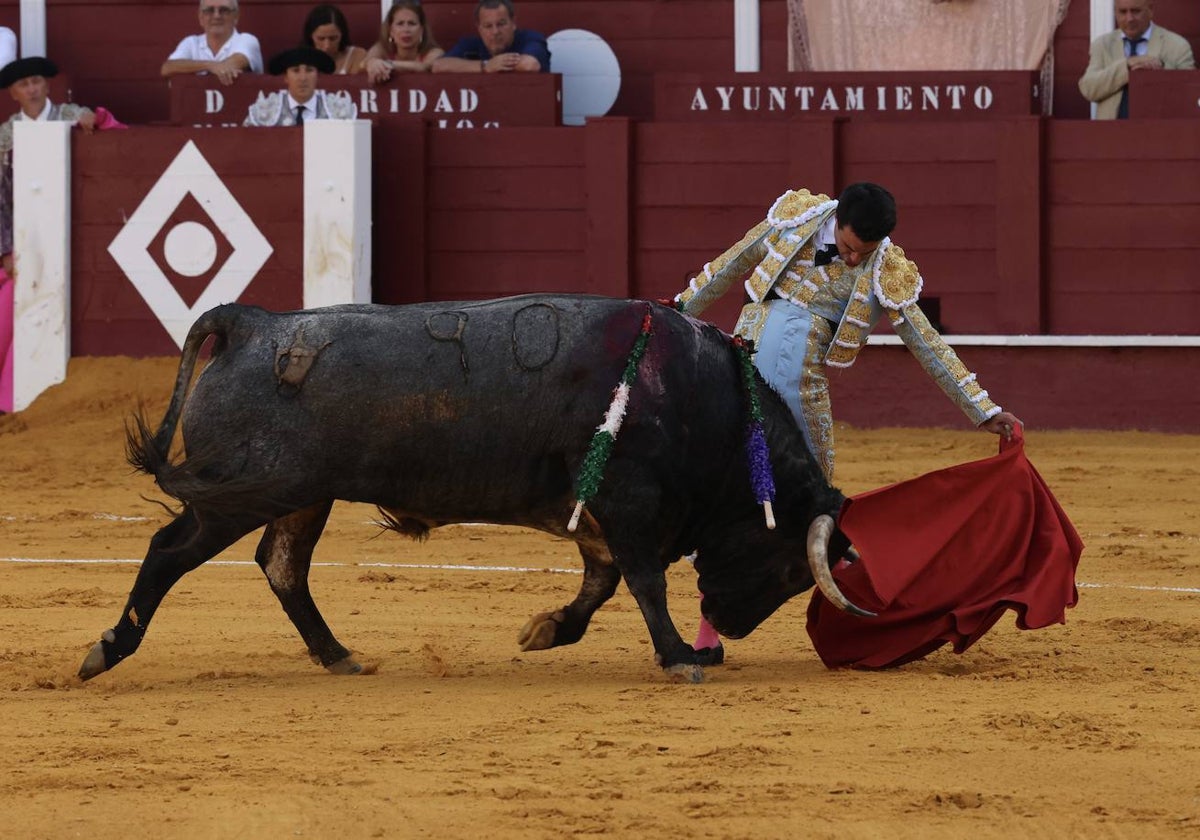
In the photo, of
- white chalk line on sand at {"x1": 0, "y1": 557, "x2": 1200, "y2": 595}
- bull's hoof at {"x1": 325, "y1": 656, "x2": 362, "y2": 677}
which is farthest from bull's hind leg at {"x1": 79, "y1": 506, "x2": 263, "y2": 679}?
white chalk line on sand at {"x1": 0, "y1": 557, "x2": 1200, "y2": 595}

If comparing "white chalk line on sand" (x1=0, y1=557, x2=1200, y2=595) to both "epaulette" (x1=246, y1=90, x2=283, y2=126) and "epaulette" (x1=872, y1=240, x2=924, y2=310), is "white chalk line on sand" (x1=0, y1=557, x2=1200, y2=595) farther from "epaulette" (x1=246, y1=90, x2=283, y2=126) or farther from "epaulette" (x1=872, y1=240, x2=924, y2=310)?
"epaulette" (x1=246, y1=90, x2=283, y2=126)

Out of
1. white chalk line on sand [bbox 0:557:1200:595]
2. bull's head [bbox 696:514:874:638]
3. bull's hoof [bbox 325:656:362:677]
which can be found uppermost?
bull's head [bbox 696:514:874:638]

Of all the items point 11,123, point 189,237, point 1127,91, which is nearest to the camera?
point 1127,91

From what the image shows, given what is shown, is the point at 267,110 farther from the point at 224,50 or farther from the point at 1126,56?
the point at 1126,56

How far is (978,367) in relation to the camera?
27.7ft

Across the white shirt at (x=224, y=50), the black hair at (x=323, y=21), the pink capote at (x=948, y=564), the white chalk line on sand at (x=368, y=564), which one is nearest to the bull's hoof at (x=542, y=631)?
the pink capote at (x=948, y=564)

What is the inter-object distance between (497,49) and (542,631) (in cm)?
495

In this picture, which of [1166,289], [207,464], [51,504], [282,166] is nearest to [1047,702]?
[207,464]

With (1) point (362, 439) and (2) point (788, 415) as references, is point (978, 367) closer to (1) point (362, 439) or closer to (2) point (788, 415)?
(2) point (788, 415)

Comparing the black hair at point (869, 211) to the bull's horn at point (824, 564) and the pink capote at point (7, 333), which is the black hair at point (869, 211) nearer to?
the bull's horn at point (824, 564)

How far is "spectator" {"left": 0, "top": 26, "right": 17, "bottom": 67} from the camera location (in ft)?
31.8

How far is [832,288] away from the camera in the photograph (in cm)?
433

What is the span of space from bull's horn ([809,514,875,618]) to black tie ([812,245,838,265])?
0.53 meters

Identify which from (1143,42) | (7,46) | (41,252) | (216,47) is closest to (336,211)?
(216,47)
